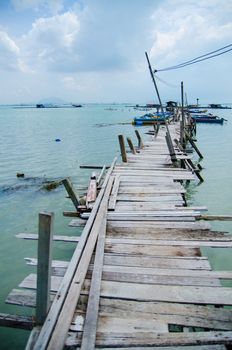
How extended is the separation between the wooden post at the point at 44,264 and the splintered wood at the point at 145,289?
0.74ft

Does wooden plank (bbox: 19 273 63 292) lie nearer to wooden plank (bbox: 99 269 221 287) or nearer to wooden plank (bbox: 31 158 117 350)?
wooden plank (bbox: 31 158 117 350)

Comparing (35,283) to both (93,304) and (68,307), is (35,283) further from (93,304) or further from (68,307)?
(93,304)

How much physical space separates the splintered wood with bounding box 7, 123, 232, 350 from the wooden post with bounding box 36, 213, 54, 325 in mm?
226

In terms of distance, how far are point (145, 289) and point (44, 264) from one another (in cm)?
150

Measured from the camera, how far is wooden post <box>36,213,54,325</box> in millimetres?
2781

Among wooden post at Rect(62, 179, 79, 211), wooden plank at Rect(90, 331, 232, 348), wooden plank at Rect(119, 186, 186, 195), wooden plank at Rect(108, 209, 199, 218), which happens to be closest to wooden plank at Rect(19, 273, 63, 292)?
wooden plank at Rect(90, 331, 232, 348)

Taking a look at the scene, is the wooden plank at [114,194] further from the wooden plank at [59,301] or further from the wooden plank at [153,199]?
the wooden plank at [59,301]

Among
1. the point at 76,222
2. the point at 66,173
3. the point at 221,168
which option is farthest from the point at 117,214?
the point at 221,168

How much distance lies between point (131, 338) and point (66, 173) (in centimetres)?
1557

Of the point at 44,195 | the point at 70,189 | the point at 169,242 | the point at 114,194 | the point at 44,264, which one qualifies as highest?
the point at 44,264

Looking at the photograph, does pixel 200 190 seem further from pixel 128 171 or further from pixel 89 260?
pixel 89 260

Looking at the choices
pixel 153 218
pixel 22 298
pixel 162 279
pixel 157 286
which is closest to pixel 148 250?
pixel 162 279

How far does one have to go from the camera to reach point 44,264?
2914 mm

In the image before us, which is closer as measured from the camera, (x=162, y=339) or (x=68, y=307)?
(x=162, y=339)
